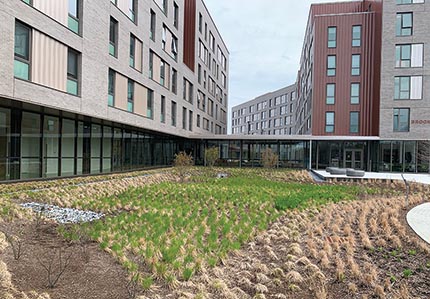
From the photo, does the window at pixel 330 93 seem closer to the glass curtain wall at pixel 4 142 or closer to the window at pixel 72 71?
the window at pixel 72 71

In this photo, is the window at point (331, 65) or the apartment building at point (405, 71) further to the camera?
the window at point (331, 65)

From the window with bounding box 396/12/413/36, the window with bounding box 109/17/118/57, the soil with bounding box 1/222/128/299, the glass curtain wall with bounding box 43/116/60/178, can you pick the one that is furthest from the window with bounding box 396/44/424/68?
the soil with bounding box 1/222/128/299

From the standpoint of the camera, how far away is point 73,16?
14.8 m

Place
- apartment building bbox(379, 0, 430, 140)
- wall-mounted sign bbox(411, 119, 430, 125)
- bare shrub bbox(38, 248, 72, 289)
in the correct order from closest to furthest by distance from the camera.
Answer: bare shrub bbox(38, 248, 72, 289)
wall-mounted sign bbox(411, 119, 430, 125)
apartment building bbox(379, 0, 430, 140)

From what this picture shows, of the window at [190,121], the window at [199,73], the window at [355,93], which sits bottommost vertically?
the window at [190,121]

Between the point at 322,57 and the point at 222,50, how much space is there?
20.8m

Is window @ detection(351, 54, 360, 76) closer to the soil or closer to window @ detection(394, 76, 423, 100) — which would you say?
window @ detection(394, 76, 423, 100)

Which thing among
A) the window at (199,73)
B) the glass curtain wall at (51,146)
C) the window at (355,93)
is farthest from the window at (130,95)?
the window at (355,93)

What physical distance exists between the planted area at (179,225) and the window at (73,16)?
8.38 meters

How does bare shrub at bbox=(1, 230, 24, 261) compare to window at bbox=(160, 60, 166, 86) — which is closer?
bare shrub at bbox=(1, 230, 24, 261)

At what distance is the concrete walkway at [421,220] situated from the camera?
22.9 ft

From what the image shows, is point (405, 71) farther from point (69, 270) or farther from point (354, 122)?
point (69, 270)

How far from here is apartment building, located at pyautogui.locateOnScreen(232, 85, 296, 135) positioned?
71188 mm

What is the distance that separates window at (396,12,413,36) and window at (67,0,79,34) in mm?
28129
